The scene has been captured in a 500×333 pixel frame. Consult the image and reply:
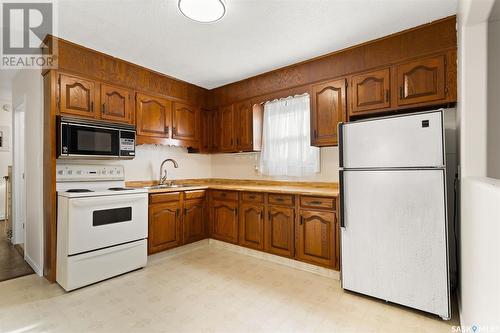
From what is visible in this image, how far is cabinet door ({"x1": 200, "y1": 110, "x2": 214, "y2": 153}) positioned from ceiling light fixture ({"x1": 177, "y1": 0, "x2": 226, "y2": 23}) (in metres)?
2.11

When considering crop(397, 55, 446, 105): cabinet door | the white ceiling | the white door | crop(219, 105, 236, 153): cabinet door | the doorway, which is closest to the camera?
the white ceiling

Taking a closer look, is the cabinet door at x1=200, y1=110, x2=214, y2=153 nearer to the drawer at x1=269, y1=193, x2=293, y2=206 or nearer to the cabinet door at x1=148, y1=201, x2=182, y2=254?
Answer: the cabinet door at x1=148, y1=201, x2=182, y2=254

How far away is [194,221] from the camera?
3.65 m

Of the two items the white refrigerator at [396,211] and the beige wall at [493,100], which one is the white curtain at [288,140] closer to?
the white refrigerator at [396,211]

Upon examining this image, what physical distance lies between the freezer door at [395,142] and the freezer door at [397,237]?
0.28 ft

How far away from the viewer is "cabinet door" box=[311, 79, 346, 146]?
2877 millimetres

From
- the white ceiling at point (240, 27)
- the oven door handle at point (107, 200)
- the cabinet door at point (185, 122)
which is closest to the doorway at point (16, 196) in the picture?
the oven door handle at point (107, 200)

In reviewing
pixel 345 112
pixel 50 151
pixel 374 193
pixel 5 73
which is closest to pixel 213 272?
pixel 374 193

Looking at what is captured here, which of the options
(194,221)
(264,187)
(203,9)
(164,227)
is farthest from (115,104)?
(264,187)

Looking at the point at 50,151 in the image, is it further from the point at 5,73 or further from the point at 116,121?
the point at 5,73

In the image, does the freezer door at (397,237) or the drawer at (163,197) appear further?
the drawer at (163,197)

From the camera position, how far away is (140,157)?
3.61 metres

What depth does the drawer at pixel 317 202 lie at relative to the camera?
2652 millimetres

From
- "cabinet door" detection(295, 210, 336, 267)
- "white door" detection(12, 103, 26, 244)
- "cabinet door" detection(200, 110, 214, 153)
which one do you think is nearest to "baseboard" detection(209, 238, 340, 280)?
"cabinet door" detection(295, 210, 336, 267)
